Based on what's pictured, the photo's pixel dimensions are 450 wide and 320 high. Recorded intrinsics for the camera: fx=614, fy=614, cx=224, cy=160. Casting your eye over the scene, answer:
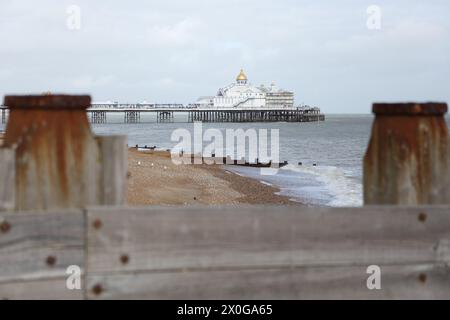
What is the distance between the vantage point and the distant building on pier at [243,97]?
174 meters

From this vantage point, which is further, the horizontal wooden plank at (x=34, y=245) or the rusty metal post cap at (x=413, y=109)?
the rusty metal post cap at (x=413, y=109)

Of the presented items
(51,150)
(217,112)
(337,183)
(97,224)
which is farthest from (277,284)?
(217,112)

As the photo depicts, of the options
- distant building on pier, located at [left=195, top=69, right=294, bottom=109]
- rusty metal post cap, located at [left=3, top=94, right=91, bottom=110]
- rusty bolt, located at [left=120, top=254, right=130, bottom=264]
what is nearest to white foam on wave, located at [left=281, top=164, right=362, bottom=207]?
rusty bolt, located at [left=120, top=254, right=130, bottom=264]

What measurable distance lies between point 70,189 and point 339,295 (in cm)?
109

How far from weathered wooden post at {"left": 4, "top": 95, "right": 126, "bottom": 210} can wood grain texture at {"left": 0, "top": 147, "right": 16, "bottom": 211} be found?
0.01m

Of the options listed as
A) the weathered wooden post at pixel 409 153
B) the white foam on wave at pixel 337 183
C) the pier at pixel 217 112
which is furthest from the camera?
the pier at pixel 217 112

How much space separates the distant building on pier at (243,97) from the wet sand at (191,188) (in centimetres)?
13406

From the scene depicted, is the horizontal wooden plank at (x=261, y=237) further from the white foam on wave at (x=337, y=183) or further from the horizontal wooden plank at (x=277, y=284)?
the white foam on wave at (x=337, y=183)

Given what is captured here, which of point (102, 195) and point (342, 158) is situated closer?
point (102, 195)

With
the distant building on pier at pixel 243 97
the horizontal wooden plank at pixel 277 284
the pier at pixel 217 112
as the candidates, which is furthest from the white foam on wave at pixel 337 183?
the distant building on pier at pixel 243 97

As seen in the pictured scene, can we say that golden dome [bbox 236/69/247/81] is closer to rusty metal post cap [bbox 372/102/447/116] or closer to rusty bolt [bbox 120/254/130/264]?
rusty metal post cap [bbox 372/102/447/116]

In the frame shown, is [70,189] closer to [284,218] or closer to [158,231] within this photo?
[158,231]
